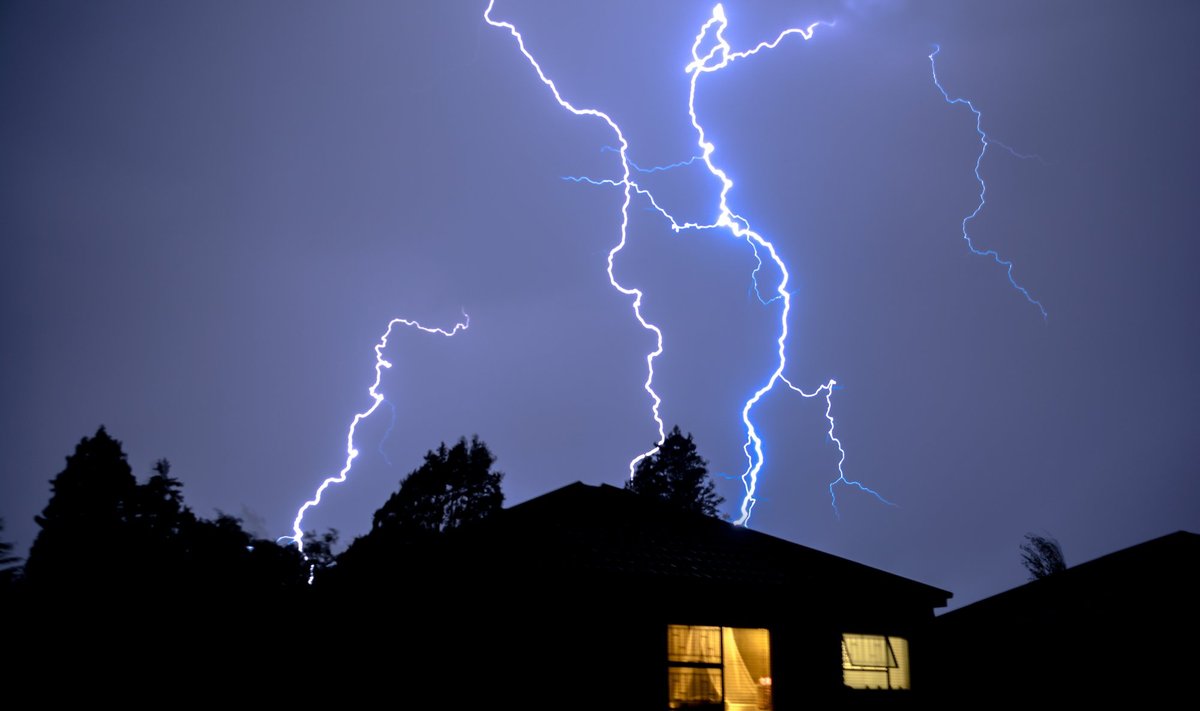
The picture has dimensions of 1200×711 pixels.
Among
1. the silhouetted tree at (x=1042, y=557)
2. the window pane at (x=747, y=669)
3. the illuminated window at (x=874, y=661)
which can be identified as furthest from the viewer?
the silhouetted tree at (x=1042, y=557)

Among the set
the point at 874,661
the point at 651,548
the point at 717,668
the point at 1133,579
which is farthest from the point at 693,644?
the point at 1133,579

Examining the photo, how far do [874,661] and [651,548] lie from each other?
11.6 feet

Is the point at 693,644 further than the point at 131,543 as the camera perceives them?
No

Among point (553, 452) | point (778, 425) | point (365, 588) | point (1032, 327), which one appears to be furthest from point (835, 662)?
point (1032, 327)

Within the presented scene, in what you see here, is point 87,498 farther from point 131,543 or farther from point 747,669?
point 747,669

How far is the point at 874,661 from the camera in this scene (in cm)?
926

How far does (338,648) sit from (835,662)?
19.7 feet

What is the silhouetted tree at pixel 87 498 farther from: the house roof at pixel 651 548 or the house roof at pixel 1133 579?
the house roof at pixel 1133 579

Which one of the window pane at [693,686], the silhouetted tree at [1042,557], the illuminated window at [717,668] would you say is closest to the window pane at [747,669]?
the illuminated window at [717,668]

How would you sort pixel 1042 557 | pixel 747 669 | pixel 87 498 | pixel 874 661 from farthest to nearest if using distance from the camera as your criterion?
1. pixel 1042 557
2. pixel 87 498
3. pixel 874 661
4. pixel 747 669

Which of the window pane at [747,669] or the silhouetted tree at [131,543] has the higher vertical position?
the silhouetted tree at [131,543]

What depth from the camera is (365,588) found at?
8492 millimetres

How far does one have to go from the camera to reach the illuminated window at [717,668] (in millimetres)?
7824

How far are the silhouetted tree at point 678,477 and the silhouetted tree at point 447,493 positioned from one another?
5.55 meters
